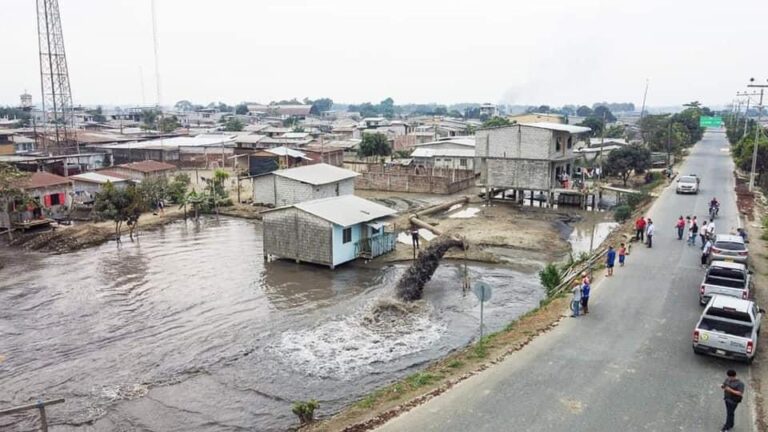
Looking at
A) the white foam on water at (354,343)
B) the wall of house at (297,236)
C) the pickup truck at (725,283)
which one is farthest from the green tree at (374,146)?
the pickup truck at (725,283)

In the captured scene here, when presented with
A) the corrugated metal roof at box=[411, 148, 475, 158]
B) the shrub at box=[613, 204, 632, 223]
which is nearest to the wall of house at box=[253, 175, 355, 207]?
the shrub at box=[613, 204, 632, 223]

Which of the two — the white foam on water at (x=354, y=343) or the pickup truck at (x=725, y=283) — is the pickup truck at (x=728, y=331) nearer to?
the pickup truck at (x=725, y=283)

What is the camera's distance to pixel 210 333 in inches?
797

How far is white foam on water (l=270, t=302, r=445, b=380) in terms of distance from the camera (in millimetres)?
17281

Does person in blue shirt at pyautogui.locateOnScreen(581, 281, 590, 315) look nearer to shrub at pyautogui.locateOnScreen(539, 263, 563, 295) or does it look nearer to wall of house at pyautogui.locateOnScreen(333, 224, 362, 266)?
shrub at pyautogui.locateOnScreen(539, 263, 563, 295)

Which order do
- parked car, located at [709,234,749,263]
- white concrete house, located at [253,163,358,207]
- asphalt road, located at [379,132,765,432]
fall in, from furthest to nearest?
white concrete house, located at [253,163,358,207] < parked car, located at [709,234,749,263] < asphalt road, located at [379,132,765,432]

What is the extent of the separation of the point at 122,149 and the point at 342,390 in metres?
61.0

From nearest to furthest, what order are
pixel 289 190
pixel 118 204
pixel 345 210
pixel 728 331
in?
pixel 728 331 → pixel 345 210 → pixel 118 204 → pixel 289 190

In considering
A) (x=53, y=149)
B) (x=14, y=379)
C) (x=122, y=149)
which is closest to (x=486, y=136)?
(x=14, y=379)

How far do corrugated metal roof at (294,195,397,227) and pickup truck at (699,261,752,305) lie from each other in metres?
15.4

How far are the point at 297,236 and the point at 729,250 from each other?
18.8 meters

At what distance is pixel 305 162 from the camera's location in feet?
199

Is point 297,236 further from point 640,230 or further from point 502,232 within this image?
point 640,230

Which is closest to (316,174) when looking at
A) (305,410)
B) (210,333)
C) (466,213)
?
(466,213)
